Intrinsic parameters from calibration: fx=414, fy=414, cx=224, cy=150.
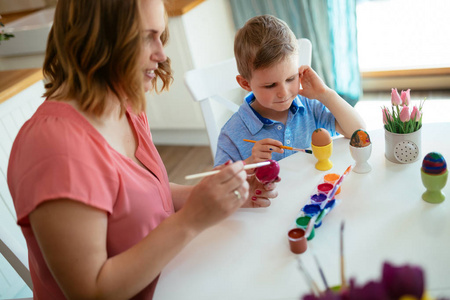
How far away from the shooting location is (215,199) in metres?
0.77

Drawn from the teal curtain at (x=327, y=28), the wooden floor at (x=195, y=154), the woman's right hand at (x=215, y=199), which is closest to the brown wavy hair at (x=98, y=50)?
the woman's right hand at (x=215, y=199)

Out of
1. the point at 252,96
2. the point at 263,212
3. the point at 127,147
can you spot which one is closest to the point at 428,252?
the point at 263,212

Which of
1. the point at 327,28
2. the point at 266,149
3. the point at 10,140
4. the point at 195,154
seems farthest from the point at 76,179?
the point at 327,28

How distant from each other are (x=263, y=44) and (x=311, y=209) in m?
0.55

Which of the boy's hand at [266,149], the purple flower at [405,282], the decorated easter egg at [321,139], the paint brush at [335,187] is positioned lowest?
the paint brush at [335,187]

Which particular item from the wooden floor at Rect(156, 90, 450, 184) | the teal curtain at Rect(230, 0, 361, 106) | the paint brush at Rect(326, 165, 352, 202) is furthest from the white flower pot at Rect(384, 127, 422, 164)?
the teal curtain at Rect(230, 0, 361, 106)

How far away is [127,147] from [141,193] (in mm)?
150

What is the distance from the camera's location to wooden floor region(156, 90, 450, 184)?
8.75 ft

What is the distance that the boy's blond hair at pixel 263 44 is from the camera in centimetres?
122

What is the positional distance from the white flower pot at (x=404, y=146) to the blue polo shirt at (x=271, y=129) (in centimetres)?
34

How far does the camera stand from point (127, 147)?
0.98 meters

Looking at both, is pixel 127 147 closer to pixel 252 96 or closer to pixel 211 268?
pixel 211 268

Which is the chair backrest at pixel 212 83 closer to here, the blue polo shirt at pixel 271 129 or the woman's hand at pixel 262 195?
the blue polo shirt at pixel 271 129

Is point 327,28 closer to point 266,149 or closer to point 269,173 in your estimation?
point 266,149
